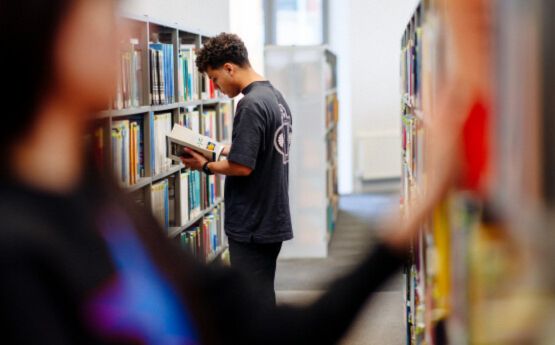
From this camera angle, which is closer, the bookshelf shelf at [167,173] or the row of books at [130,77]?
the row of books at [130,77]

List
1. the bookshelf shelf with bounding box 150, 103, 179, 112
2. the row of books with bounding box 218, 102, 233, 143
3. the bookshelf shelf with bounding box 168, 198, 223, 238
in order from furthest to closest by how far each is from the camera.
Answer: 1. the row of books with bounding box 218, 102, 233, 143
2. the bookshelf shelf with bounding box 168, 198, 223, 238
3. the bookshelf shelf with bounding box 150, 103, 179, 112

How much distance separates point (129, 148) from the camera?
352 centimetres

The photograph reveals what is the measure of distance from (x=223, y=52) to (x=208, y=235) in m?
1.60

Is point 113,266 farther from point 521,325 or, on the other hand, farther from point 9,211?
point 521,325

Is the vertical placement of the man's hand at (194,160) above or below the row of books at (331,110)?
below

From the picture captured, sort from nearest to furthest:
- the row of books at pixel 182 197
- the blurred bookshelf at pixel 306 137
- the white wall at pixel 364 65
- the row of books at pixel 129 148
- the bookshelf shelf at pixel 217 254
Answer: the row of books at pixel 129 148, the row of books at pixel 182 197, the bookshelf shelf at pixel 217 254, the blurred bookshelf at pixel 306 137, the white wall at pixel 364 65

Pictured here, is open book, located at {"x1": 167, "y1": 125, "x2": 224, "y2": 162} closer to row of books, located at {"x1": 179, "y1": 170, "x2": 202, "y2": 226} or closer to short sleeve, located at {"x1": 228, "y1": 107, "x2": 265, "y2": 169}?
short sleeve, located at {"x1": 228, "y1": 107, "x2": 265, "y2": 169}

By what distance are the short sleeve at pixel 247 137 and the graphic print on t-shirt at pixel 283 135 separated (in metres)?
0.10

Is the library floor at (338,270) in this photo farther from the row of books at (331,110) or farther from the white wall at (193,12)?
the white wall at (193,12)

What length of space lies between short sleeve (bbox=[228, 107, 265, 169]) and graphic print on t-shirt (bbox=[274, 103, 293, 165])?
0.32 feet

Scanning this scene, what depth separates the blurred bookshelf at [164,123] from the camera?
3.45m

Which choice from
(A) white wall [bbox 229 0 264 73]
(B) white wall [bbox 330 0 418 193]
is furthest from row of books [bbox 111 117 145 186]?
(B) white wall [bbox 330 0 418 193]

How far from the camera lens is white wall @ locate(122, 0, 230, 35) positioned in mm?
5078

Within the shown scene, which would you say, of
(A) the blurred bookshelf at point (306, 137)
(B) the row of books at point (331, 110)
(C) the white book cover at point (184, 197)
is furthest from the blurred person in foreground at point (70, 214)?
(B) the row of books at point (331, 110)
